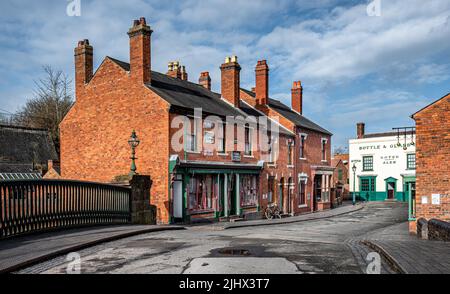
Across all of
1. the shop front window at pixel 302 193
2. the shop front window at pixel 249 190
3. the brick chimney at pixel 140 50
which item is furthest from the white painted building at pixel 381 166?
the brick chimney at pixel 140 50

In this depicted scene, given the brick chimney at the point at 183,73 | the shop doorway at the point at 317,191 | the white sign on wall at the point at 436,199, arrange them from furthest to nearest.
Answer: the shop doorway at the point at 317,191
the brick chimney at the point at 183,73
the white sign on wall at the point at 436,199

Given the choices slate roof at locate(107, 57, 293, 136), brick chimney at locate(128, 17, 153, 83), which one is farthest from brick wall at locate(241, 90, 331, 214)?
brick chimney at locate(128, 17, 153, 83)

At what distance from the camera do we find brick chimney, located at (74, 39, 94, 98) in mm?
25203

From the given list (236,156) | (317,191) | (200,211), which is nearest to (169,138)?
(200,211)

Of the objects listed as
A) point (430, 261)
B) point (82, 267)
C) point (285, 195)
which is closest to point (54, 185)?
point (82, 267)

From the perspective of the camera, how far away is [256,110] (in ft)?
114

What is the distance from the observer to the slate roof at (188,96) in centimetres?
2294

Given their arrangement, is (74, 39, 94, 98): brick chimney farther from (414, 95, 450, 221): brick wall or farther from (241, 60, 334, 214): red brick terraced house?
(414, 95, 450, 221): brick wall

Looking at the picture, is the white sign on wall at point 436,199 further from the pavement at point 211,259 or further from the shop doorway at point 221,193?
the shop doorway at point 221,193

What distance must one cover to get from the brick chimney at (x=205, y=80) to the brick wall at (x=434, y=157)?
18.6m

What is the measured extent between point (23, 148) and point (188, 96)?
17.1 m

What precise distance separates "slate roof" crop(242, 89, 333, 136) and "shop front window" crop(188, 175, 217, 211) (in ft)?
40.3

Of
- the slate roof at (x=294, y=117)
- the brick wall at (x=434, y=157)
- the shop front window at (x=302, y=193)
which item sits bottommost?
the shop front window at (x=302, y=193)
